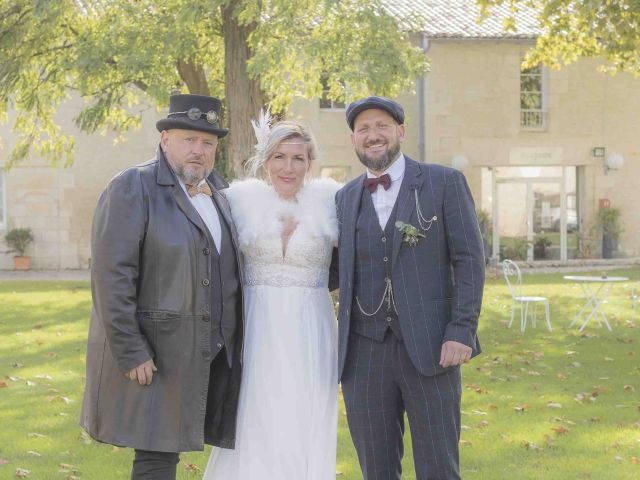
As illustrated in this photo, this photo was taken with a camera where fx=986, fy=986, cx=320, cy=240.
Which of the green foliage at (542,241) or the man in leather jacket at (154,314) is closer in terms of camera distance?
the man in leather jacket at (154,314)

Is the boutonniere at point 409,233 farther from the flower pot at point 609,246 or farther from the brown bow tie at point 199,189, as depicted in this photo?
the flower pot at point 609,246

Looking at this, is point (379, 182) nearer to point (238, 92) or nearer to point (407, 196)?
point (407, 196)

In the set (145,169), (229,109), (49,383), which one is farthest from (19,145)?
(145,169)

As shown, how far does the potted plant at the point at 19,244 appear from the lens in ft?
77.5

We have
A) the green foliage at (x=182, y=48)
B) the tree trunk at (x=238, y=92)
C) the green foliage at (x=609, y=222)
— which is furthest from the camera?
the green foliage at (x=609, y=222)

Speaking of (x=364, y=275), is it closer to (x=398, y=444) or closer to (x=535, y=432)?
(x=398, y=444)

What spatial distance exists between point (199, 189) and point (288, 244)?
54cm

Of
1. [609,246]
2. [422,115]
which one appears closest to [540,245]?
[609,246]

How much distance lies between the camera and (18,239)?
23656 millimetres

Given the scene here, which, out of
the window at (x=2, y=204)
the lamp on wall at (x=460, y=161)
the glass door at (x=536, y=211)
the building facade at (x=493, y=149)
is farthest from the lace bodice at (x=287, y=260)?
the glass door at (x=536, y=211)

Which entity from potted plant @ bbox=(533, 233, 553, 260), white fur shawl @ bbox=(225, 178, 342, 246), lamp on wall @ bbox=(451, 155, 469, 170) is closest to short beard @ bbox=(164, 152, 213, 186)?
white fur shawl @ bbox=(225, 178, 342, 246)

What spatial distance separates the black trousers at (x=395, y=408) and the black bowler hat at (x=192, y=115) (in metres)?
1.16

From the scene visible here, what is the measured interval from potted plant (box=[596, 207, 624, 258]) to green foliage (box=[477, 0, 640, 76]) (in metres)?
9.94

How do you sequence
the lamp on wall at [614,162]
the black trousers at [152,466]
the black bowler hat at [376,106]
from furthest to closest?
the lamp on wall at [614,162] < the black bowler hat at [376,106] < the black trousers at [152,466]
